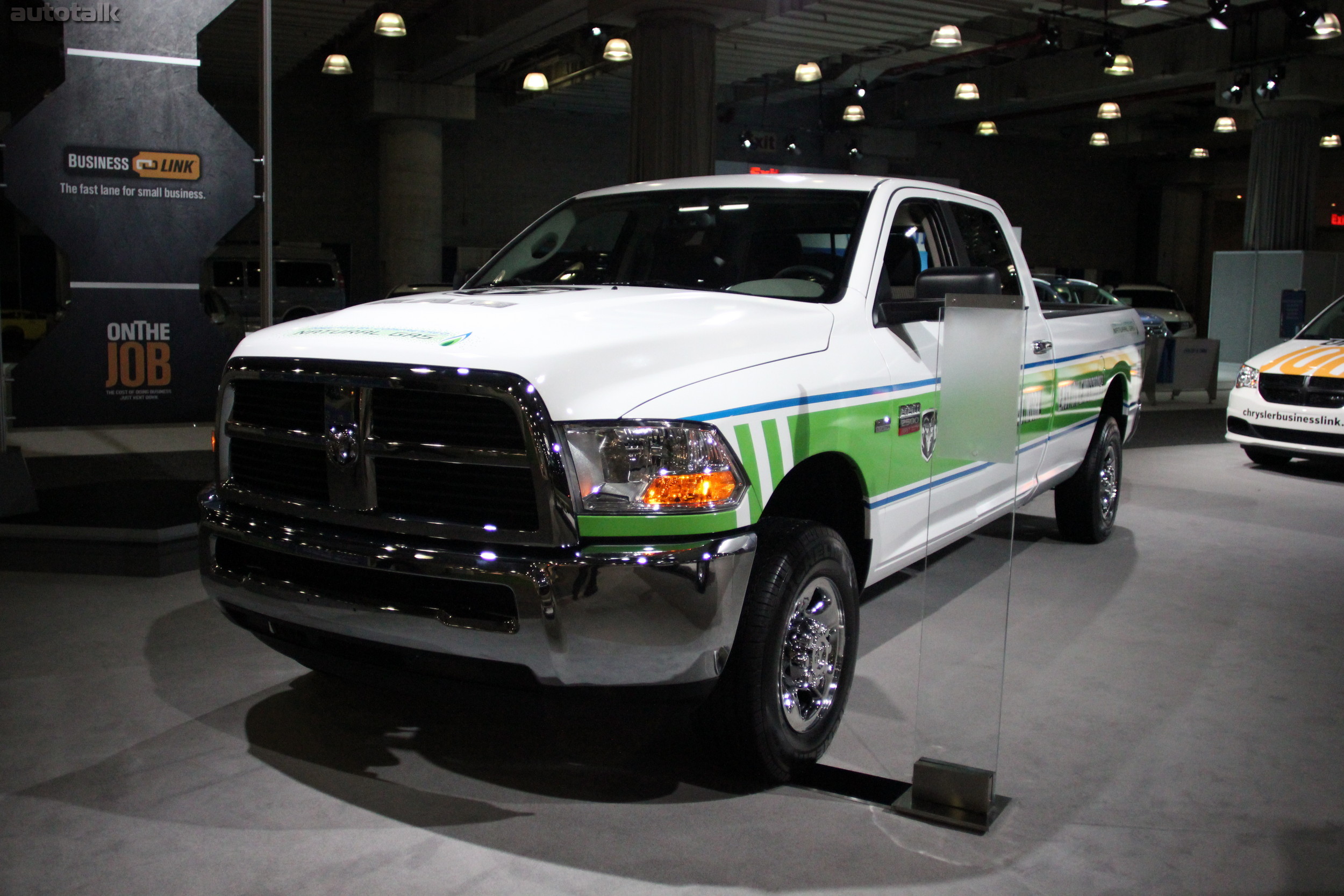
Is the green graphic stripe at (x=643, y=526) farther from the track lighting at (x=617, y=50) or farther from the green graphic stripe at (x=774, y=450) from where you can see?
the track lighting at (x=617, y=50)

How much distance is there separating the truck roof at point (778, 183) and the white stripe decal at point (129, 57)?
2769 mm

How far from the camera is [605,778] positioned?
10.9 feet

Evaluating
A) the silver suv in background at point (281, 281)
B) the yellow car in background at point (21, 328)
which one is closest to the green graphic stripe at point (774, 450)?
the silver suv in background at point (281, 281)

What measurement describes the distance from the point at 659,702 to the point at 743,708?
0.27 metres

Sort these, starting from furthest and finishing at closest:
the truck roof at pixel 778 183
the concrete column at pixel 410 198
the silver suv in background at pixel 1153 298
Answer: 1. the silver suv in background at pixel 1153 298
2. the concrete column at pixel 410 198
3. the truck roof at pixel 778 183

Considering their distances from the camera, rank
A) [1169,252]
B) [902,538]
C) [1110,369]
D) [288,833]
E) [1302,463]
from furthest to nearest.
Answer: [1169,252], [1302,463], [1110,369], [902,538], [288,833]

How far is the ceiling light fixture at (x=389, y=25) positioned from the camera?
15.6 m

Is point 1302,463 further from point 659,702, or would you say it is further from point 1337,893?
point 659,702

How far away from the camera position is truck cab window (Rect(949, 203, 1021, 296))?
15.4 ft

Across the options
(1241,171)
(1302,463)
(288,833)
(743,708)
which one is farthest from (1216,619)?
(1241,171)

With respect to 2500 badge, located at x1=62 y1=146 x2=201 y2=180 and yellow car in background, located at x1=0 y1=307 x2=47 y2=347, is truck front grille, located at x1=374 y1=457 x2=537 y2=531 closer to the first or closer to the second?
2500 badge, located at x1=62 y1=146 x2=201 y2=180

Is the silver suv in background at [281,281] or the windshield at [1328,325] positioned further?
the silver suv in background at [281,281]

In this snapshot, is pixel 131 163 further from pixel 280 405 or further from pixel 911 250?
pixel 911 250

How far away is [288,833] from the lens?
296cm
